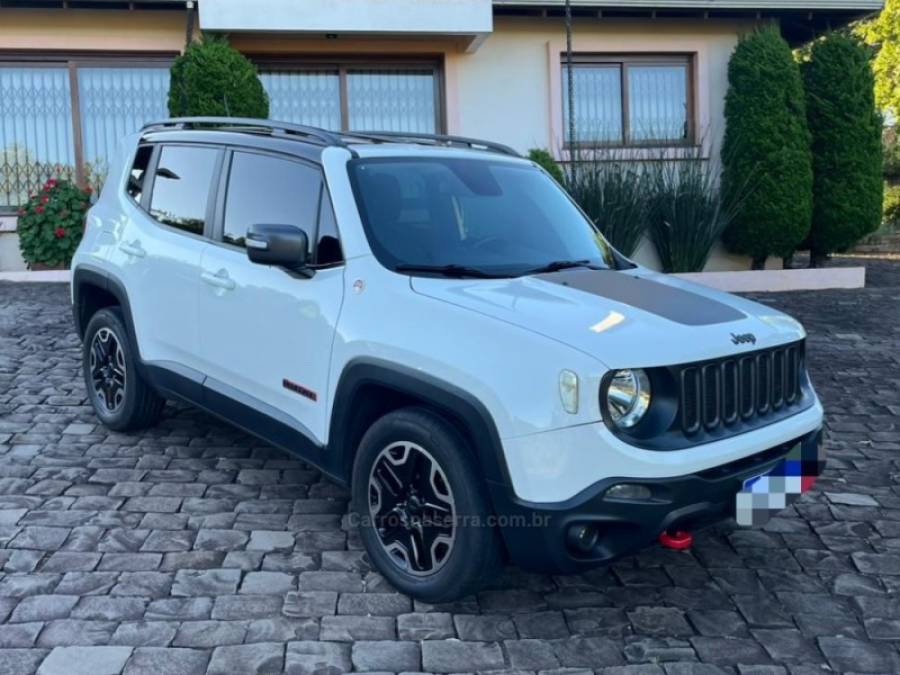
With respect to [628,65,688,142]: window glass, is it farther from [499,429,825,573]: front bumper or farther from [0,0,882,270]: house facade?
[499,429,825,573]: front bumper

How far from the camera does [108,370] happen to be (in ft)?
18.6

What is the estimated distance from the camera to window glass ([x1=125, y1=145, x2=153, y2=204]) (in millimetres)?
5469

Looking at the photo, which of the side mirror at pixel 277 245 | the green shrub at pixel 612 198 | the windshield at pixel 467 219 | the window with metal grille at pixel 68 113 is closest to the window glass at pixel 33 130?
the window with metal grille at pixel 68 113

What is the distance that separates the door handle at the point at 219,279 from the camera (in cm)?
443

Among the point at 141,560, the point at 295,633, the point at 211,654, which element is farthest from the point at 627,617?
the point at 141,560

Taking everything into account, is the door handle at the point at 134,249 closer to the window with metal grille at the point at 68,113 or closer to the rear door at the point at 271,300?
the rear door at the point at 271,300

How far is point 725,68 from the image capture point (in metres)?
12.7

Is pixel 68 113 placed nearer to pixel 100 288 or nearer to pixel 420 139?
pixel 100 288

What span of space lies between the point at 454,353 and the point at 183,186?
97.5 inches

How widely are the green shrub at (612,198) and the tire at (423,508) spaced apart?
7.55 metres

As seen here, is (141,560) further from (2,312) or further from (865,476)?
(2,312)

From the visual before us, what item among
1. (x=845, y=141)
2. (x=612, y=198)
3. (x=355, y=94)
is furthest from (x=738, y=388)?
(x=845, y=141)

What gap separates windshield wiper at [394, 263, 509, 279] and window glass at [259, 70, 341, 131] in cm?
874

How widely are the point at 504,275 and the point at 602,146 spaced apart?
854 centimetres
